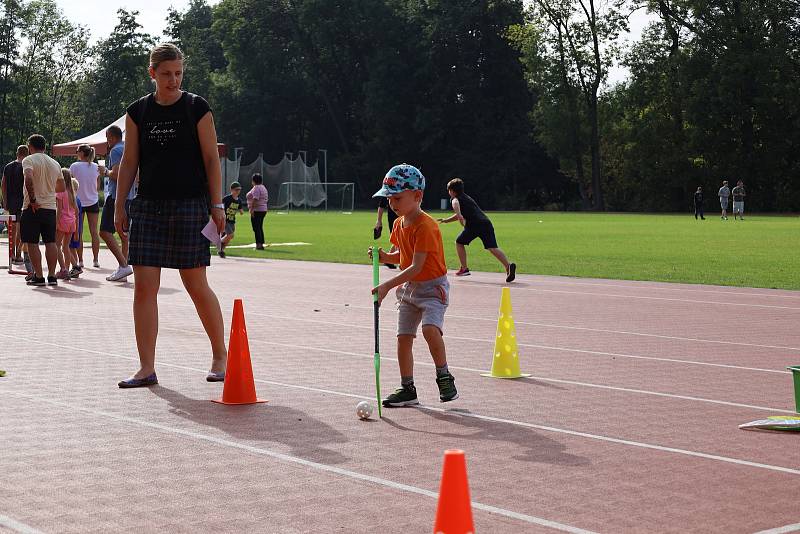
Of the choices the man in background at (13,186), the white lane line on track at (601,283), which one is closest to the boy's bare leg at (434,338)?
the white lane line on track at (601,283)

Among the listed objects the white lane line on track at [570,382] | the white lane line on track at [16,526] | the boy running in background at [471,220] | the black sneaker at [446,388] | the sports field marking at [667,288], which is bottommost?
the white lane line on track at [570,382]

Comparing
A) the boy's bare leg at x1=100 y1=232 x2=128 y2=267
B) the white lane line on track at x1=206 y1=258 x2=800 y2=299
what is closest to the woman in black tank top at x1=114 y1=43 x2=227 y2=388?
the boy's bare leg at x1=100 y1=232 x2=128 y2=267

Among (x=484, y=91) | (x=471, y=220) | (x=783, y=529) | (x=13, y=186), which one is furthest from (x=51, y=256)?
(x=484, y=91)

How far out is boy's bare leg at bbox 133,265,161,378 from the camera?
337 inches

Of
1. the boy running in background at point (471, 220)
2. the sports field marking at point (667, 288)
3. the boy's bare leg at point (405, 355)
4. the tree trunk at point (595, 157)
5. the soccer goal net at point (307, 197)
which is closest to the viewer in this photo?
the boy's bare leg at point (405, 355)

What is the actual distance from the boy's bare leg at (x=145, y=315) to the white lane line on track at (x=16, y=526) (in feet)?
11.8

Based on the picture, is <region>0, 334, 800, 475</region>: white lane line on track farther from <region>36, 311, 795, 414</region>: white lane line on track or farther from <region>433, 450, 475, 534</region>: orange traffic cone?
<region>433, 450, 475, 534</region>: orange traffic cone

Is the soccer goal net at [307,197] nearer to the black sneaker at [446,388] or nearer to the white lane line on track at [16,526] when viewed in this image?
the black sneaker at [446,388]

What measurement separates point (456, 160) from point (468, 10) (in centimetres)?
1063

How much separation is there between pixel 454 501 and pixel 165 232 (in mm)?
5162

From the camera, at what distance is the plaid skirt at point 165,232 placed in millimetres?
8500

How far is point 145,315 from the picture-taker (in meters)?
8.62

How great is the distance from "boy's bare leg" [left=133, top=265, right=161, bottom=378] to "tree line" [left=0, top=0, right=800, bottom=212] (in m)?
65.3

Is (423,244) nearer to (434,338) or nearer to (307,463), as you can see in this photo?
(434,338)
